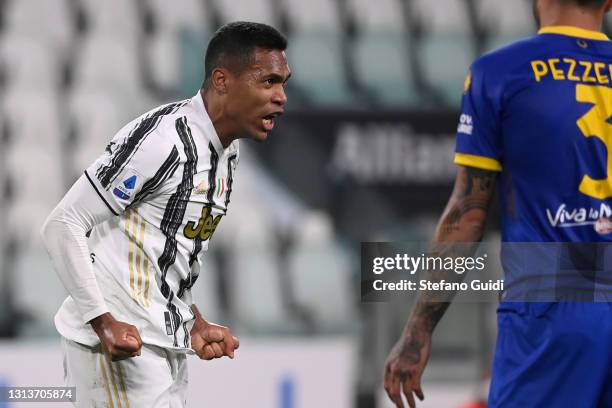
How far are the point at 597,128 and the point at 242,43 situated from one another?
3.41 feet

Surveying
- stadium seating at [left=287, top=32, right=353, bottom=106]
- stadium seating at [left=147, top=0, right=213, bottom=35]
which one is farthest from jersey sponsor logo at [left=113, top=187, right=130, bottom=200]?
stadium seating at [left=147, top=0, right=213, bottom=35]

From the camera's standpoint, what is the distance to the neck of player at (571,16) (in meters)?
2.70

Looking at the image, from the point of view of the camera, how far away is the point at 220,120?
3109mm

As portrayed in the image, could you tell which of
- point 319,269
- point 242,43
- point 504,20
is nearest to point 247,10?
point 504,20

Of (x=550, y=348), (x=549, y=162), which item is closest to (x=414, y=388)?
(x=550, y=348)

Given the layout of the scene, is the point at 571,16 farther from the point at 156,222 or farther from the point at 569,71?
the point at 156,222

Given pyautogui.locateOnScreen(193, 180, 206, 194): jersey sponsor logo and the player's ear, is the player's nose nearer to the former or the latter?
the player's ear

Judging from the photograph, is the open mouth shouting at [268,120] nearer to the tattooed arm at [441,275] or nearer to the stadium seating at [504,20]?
the tattooed arm at [441,275]

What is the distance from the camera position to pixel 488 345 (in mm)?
7098

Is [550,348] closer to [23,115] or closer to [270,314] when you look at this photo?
[270,314]

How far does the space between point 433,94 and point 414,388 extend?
17.5 ft

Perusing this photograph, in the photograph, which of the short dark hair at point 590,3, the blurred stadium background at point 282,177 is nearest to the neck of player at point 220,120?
the short dark hair at point 590,3

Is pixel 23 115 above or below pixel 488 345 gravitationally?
above

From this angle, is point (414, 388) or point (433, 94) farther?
point (433, 94)
